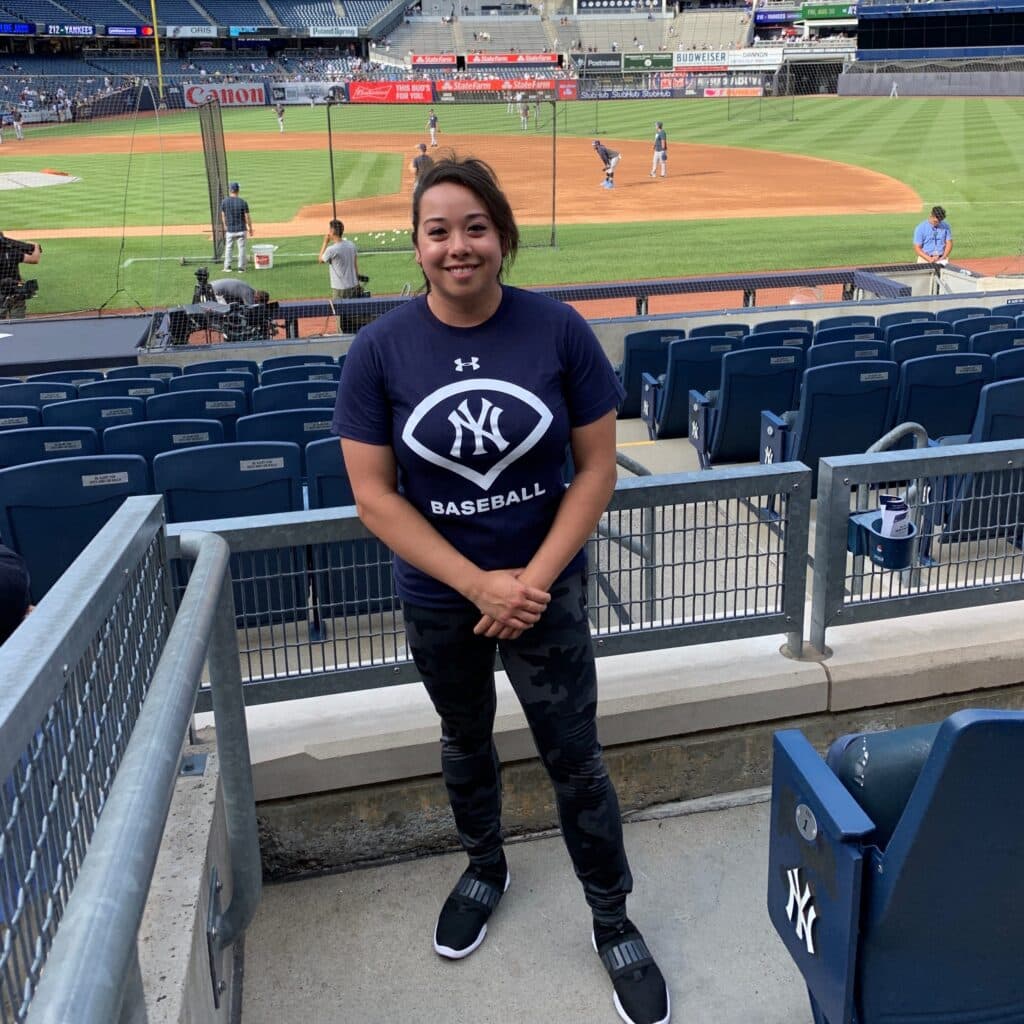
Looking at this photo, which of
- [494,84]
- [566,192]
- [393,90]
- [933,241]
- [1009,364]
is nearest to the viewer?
[1009,364]

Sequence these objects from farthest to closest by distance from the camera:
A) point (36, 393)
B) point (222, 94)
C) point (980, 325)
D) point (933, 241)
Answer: point (222, 94)
point (933, 241)
point (980, 325)
point (36, 393)

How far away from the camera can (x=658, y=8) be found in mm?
73500

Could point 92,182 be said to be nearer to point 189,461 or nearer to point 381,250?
point 381,250

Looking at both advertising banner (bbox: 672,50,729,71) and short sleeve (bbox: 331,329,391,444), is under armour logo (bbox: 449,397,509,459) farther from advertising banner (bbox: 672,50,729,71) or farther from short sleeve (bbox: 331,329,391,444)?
advertising banner (bbox: 672,50,729,71)

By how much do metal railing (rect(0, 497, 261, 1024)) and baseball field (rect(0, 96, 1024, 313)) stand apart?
15.6 meters

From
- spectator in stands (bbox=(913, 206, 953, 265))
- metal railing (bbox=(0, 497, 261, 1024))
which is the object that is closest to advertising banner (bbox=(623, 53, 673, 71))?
spectator in stands (bbox=(913, 206, 953, 265))

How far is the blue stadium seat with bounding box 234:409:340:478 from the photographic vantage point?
6.11 metres

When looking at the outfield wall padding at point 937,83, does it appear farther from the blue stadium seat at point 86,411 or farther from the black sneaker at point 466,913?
the black sneaker at point 466,913

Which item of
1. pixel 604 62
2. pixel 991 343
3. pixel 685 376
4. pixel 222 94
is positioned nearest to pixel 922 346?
pixel 991 343

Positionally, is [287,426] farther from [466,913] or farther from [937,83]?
[937,83]

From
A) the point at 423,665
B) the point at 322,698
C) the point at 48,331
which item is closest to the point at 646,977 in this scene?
the point at 423,665

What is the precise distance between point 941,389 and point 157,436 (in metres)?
4.87

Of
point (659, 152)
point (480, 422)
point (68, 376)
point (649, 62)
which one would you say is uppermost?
point (649, 62)

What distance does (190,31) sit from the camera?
6644cm
